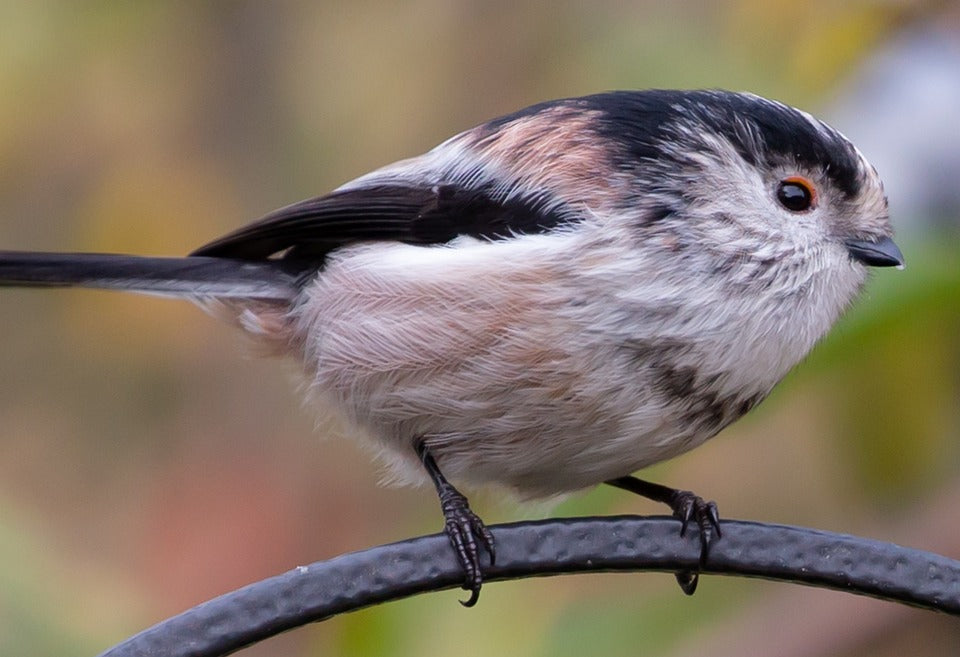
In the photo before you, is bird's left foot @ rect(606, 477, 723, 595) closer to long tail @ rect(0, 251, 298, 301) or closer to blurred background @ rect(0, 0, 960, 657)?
blurred background @ rect(0, 0, 960, 657)

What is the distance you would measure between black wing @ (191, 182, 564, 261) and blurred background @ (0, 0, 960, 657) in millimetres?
694

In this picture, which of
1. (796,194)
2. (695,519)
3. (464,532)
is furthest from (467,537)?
(796,194)

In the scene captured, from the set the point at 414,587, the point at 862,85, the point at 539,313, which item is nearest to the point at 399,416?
the point at 539,313

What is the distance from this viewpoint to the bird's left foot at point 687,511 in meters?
1.96

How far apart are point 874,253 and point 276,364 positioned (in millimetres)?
1444

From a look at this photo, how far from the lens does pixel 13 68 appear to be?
3.62 m

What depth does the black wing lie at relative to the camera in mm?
2432

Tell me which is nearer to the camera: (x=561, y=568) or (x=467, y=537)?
(x=561, y=568)

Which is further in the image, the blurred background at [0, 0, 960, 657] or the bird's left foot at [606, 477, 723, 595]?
the blurred background at [0, 0, 960, 657]

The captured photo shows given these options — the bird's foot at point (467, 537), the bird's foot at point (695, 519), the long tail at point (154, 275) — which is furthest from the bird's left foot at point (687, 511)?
the long tail at point (154, 275)

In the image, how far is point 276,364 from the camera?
3.17m

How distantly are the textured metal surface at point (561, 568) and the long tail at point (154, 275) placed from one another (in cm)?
93

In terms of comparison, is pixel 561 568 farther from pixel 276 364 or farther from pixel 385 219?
pixel 276 364

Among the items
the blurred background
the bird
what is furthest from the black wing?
the blurred background
